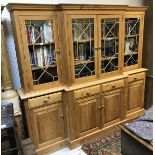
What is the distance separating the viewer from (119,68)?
254cm

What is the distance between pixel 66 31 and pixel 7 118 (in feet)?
3.58

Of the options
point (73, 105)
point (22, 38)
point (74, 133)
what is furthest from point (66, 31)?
point (74, 133)

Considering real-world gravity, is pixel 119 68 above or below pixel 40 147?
above

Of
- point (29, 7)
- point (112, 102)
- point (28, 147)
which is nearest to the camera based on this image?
point (29, 7)

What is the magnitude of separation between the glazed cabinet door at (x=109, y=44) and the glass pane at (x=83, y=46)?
108mm

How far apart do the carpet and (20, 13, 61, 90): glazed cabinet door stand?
955mm

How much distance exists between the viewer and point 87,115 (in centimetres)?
241

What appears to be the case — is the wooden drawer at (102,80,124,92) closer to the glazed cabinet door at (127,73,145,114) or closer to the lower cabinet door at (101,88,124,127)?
the lower cabinet door at (101,88,124,127)

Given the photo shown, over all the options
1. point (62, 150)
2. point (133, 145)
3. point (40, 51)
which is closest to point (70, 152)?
point (62, 150)

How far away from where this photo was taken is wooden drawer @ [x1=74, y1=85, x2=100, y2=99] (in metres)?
2.25

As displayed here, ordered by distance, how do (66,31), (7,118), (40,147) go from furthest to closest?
1. (40,147)
2. (66,31)
3. (7,118)

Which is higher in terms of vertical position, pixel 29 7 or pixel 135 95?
pixel 29 7

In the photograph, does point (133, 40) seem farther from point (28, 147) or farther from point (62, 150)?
point (28, 147)

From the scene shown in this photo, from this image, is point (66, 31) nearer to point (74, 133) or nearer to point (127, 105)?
point (74, 133)
